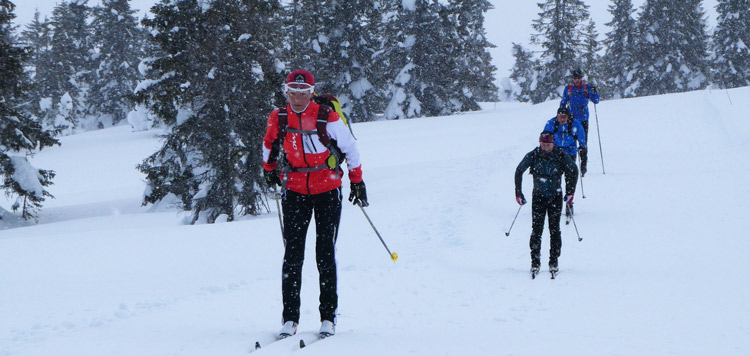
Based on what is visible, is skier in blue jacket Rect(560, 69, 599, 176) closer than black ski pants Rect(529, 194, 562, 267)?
No

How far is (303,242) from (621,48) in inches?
2117

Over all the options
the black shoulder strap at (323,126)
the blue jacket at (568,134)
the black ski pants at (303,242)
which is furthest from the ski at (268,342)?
the blue jacket at (568,134)

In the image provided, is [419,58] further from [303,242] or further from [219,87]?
[303,242]

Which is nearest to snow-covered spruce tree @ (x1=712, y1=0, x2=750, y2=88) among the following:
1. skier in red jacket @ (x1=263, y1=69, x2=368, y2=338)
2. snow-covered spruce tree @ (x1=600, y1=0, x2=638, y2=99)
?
snow-covered spruce tree @ (x1=600, y1=0, x2=638, y2=99)

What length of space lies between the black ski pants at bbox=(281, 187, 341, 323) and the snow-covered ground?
30 centimetres

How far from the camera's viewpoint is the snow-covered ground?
186 inches

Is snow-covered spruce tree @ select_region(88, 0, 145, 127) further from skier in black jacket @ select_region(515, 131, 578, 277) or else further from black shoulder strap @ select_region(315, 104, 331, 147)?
black shoulder strap @ select_region(315, 104, 331, 147)

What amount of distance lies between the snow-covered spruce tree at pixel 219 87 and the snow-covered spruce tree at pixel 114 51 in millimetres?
32828

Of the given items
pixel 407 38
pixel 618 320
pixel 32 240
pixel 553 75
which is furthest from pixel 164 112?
pixel 553 75

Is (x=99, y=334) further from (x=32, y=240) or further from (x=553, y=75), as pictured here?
(x=553, y=75)

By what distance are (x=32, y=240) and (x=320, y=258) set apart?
256 inches

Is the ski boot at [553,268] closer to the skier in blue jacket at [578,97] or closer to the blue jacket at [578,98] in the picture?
the skier in blue jacket at [578,97]

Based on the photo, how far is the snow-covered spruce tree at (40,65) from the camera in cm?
4122

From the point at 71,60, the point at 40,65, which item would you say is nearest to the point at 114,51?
the point at 71,60
